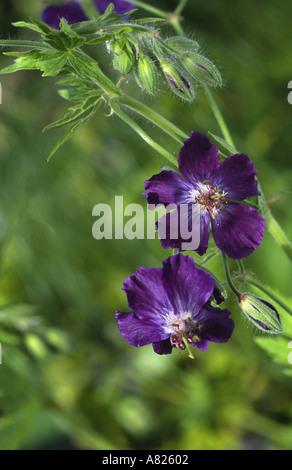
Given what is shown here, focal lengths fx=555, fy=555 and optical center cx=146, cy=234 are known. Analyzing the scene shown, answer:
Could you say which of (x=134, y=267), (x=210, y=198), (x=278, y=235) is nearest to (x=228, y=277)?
(x=210, y=198)

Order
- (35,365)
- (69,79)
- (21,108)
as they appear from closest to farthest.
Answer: (69,79), (35,365), (21,108)

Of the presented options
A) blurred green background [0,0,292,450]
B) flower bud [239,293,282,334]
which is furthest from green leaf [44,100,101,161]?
blurred green background [0,0,292,450]

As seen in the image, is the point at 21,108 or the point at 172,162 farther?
the point at 21,108

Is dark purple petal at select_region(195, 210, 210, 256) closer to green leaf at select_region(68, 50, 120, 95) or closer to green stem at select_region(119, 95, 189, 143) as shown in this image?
green stem at select_region(119, 95, 189, 143)

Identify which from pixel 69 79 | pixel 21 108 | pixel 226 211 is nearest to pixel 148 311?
pixel 226 211

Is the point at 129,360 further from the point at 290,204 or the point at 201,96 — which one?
the point at 201,96

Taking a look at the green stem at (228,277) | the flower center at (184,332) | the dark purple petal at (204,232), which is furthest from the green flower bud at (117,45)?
the flower center at (184,332)

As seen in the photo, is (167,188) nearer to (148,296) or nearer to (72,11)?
(148,296)
